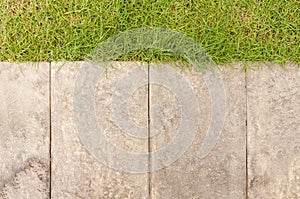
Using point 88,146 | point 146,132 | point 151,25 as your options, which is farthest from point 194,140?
point 151,25

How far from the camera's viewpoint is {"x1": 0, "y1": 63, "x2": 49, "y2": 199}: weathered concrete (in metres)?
2.42

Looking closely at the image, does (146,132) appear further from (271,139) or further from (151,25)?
(271,139)

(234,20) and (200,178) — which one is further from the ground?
(234,20)

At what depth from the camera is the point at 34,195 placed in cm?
242

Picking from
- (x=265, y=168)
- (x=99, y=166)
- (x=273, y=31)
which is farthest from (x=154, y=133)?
(x=273, y=31)

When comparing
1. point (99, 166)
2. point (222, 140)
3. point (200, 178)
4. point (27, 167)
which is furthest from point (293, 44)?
point (27, 167)

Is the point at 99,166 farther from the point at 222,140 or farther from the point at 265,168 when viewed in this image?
the point at 265,168

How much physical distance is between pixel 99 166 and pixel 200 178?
0.62 metres

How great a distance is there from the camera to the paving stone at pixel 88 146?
243cm

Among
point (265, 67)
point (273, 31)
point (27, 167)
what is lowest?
point (27, 167)

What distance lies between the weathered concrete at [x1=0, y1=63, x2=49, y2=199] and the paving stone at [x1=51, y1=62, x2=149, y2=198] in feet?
0.20

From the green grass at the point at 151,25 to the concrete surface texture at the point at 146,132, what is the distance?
0.08 m

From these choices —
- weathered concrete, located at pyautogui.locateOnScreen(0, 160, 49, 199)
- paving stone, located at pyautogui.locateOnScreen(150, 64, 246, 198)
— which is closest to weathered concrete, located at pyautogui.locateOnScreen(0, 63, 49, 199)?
weathered concrete, located at pyautogui.locateOnScreen(0, 160, 49, 199)

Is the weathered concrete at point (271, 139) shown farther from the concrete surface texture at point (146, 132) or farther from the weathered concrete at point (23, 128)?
the weathered concrete at point (23, 128)
